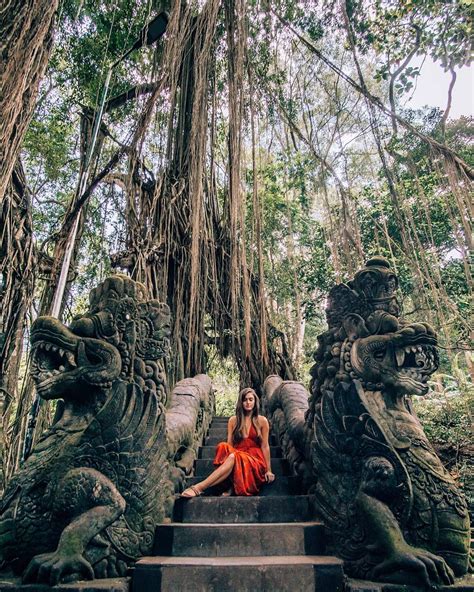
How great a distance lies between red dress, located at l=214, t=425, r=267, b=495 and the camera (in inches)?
113

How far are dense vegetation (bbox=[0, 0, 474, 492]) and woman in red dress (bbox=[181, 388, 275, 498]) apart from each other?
1322 millimetres

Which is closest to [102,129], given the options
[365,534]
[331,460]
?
[331,460]

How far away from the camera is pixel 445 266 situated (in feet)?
20.9

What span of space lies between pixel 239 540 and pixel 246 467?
648 millimetres

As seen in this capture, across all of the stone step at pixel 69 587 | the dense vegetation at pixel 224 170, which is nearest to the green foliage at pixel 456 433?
the dense vegetation at pixel 224 170

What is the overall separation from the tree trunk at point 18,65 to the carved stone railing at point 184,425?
1.91 metres

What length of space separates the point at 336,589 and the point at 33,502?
60.0 inches

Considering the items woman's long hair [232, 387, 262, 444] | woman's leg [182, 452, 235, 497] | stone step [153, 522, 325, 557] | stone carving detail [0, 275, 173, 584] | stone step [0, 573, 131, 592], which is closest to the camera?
stone step [0, 573, 131, 592]

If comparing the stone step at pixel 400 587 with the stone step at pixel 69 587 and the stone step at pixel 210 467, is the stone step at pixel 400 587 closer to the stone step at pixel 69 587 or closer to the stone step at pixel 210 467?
the stone step at pixel 69 587

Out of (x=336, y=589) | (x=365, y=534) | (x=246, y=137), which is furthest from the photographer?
(x=246, y=137)

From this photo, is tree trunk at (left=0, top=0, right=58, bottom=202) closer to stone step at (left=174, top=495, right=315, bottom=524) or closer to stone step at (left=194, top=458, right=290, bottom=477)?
stone step at (left=174, top=495, right=315, bottom=524)

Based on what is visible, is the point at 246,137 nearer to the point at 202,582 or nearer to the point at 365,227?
the point at 365,227

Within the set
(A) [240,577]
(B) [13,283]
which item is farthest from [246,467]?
(B) [13,283]

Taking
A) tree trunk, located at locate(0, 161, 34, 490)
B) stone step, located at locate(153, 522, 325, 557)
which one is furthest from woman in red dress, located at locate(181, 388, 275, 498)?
tree trunk, located at locate(0, 161, 34, 490)
